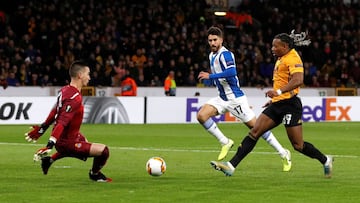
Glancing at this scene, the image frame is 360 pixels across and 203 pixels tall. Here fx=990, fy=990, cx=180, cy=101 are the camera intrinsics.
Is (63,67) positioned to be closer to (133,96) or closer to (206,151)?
(133,96)

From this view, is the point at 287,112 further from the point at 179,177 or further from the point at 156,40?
the point at 156,40

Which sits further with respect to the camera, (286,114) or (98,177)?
(286,114)

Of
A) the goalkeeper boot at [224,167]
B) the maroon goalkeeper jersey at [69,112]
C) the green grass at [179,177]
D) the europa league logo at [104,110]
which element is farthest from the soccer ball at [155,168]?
the europa league logo at [104,110]

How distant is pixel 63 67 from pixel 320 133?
10.8 m

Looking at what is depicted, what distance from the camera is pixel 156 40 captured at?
38750 millimetres

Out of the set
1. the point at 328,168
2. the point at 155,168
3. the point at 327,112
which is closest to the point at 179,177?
the point at 155,168

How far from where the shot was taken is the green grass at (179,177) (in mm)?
11789

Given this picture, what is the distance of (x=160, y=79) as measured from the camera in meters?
37.4

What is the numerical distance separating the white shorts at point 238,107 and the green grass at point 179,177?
86 cm

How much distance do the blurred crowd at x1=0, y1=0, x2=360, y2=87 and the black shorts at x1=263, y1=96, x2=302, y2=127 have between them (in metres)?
20.3

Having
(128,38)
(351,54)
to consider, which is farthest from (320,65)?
(128,38)

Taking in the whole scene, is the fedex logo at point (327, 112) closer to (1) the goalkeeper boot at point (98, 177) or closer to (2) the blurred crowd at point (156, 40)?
(2) the blurred crowd at point (156, 40)

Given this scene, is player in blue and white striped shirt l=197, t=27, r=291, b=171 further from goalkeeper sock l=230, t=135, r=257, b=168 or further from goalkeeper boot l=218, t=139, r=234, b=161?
goalkeeper sock l=230, t=135, r=257, b=168

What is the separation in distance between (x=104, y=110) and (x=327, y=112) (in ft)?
28.4
